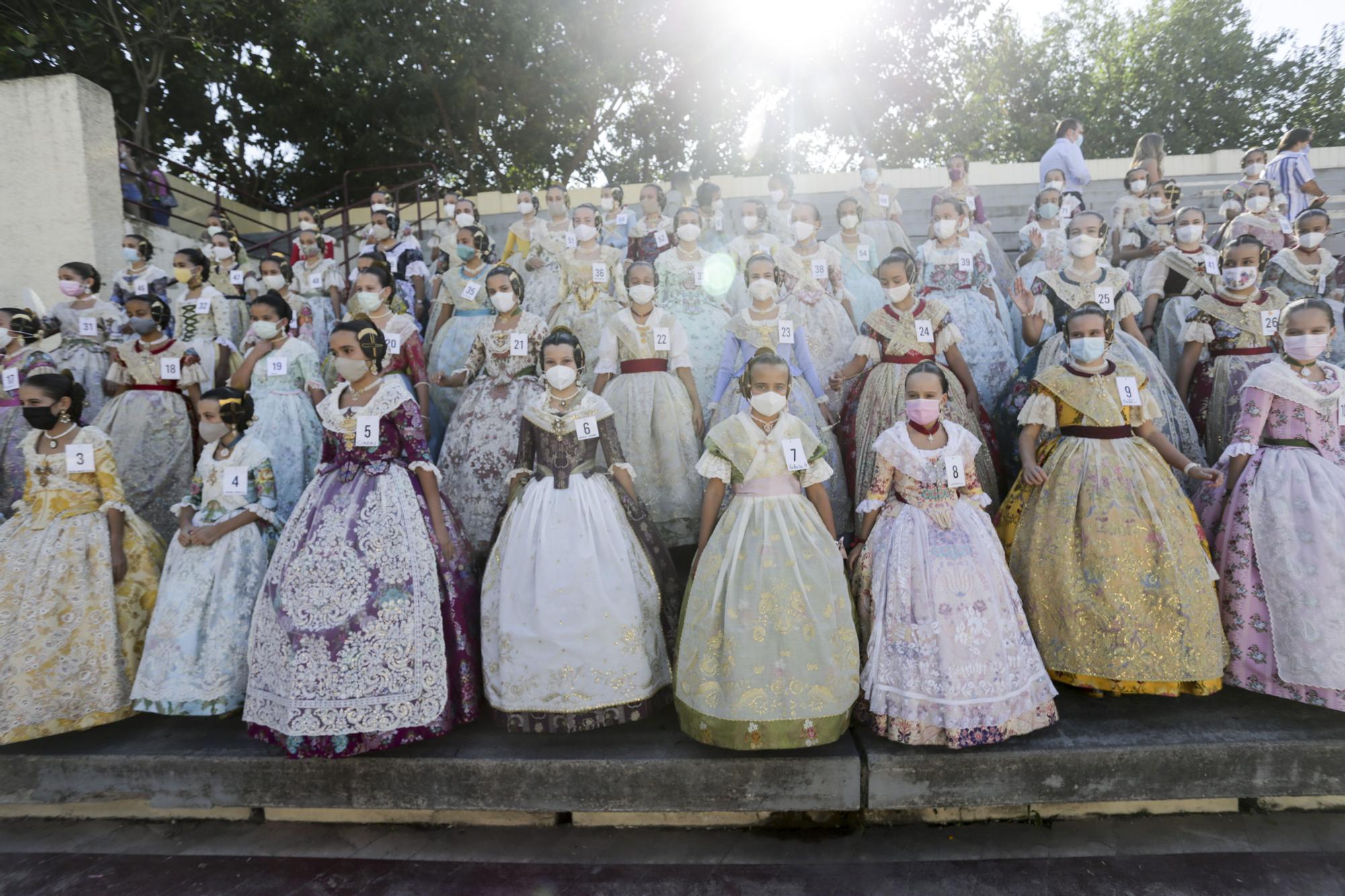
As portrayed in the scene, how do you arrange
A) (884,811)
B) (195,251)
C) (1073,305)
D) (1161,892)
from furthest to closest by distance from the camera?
(195,251)
(1073,305)
(884,811)
(1161,892)

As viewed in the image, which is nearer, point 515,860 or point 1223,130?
point 515,860

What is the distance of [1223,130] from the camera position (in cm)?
2488

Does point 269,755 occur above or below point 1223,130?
below

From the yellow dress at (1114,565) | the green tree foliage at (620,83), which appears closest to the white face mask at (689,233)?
the yellow dress at (1114,565)

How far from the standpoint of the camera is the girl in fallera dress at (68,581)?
3979mm

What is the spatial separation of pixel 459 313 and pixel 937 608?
17.0 feet

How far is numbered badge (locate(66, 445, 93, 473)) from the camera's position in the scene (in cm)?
426

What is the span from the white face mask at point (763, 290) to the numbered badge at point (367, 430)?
9.11 ft

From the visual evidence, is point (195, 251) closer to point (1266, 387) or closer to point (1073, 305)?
point (1073, 305)

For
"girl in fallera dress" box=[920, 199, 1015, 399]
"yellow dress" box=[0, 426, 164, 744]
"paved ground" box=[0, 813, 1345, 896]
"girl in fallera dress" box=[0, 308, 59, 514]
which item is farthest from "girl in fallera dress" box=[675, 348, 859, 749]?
"girl in fallera dress" box=[0, 308, 59, 514]

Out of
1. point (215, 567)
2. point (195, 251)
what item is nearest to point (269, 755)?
point (215, 567)

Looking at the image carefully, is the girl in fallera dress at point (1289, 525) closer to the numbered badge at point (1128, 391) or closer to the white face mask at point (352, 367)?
the numbered badge at point (1128, 391)

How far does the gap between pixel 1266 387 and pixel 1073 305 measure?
4.95ft

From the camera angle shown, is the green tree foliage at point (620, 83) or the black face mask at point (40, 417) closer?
the black face mask at point (40, 417)
